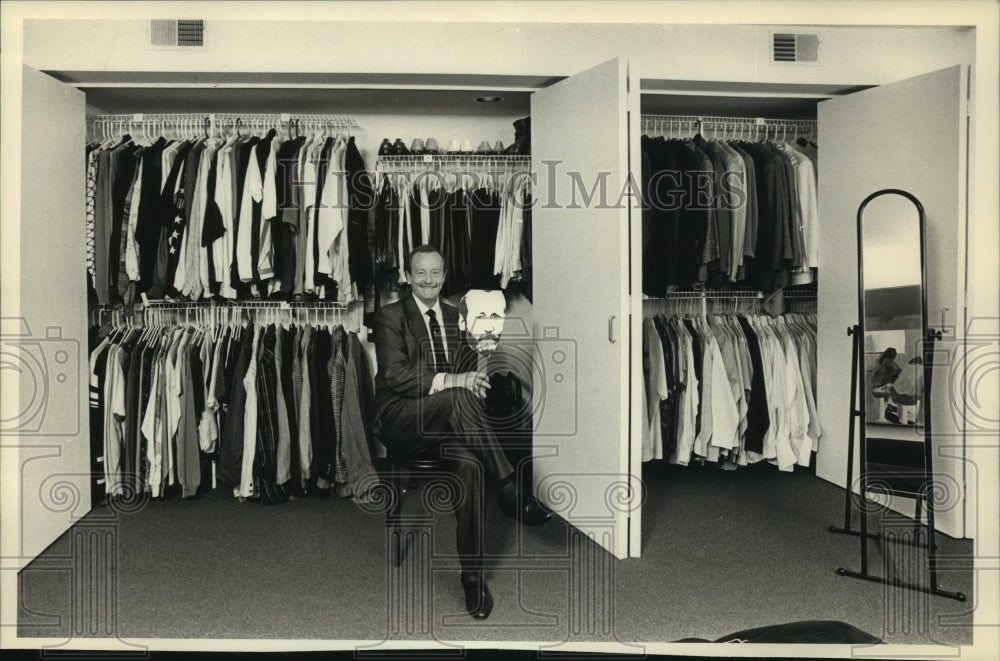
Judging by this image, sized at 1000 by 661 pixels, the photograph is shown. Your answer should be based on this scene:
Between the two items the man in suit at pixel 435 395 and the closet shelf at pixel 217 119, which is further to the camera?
the closet shelf at pixel 217 119

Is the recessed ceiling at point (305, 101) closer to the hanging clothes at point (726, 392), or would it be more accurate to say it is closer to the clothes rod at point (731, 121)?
the clothes rod at point (731, 121)

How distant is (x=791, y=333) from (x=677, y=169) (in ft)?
3.55

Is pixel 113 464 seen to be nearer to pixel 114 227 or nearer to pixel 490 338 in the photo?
pixel 114 227

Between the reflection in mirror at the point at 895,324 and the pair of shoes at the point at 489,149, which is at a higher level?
the pair of shoes at the point at 489,149

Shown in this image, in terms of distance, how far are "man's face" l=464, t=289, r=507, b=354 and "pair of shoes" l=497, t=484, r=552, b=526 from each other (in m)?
0.63

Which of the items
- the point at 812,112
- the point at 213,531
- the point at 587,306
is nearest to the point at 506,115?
the point at 587,306

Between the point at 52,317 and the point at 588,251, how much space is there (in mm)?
2168

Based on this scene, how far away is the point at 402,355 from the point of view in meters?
2.72

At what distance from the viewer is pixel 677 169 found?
356cm

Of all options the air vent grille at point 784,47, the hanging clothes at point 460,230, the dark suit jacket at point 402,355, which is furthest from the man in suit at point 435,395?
the air vent grille at point 784,47

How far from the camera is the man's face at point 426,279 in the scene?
9.23ft

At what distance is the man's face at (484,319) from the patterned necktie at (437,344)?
16 cm

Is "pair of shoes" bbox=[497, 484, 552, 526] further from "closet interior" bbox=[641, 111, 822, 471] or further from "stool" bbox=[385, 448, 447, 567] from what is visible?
"closet interior" bbox=[641, 111, 822, 471]

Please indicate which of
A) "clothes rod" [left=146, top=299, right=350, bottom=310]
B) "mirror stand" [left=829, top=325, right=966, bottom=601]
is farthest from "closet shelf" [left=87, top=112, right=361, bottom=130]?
"mirror stand" [left=829, top=325, right=966, bottom=601]
